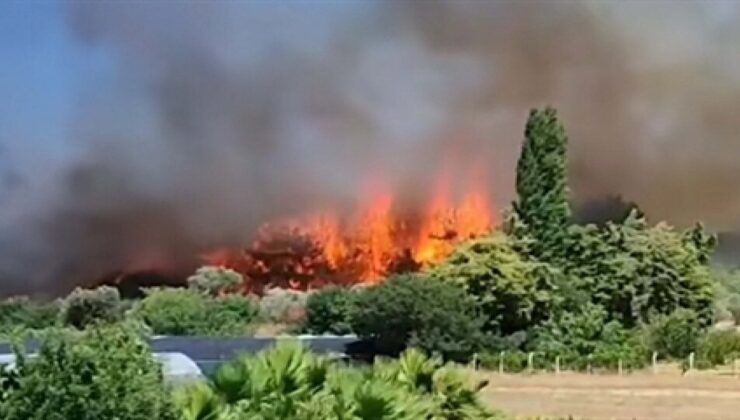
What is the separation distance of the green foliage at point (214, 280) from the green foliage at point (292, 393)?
32457 mm

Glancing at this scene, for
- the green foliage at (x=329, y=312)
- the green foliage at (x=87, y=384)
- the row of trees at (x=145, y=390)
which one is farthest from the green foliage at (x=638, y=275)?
the green foliage at (x=87, y=384)

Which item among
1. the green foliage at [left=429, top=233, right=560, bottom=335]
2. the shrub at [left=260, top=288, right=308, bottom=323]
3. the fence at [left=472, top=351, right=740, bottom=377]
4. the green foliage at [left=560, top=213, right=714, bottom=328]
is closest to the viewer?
the fence at [left=472, top=351, right=740, bottom=377]

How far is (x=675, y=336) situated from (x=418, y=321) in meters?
6.13

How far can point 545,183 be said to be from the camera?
1382 inches

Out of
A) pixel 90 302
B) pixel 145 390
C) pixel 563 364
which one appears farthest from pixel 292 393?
pixel 90 302

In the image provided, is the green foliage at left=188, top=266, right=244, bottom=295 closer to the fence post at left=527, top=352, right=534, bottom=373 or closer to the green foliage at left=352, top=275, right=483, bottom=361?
the green foliage at left=352, top=275, right=483, bottom=361

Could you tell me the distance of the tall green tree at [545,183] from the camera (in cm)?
3491

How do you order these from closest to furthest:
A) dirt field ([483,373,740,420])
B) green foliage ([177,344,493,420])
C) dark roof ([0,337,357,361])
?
green foliage ([177,344,493,420]) → dirt field ([483,373,740,420]) → dark roof ([0,337,357,361])

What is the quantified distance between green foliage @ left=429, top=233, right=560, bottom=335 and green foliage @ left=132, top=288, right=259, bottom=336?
21.6ft

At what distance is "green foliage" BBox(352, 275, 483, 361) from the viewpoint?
2936 cm

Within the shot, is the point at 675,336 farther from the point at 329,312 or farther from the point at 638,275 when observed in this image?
the point at 329,312

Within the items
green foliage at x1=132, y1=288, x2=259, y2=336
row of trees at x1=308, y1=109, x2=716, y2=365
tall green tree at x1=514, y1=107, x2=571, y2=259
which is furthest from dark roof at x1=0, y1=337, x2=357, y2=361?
tall green tree at x1=514, y1=107, x2=571, y2=259

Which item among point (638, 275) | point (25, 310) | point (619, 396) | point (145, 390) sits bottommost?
point (145, 390)

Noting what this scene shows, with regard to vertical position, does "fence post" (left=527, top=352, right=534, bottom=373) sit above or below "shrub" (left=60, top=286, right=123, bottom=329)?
below
